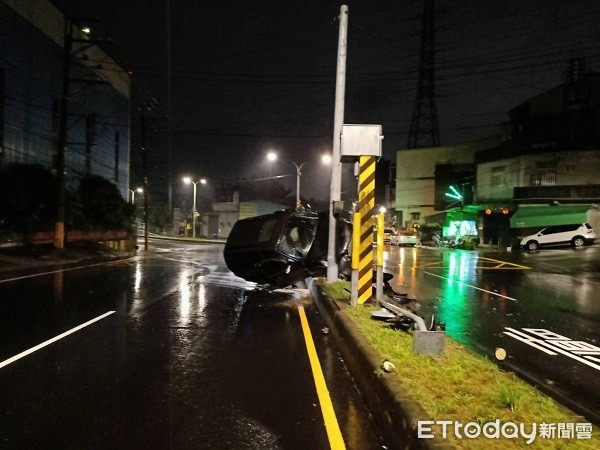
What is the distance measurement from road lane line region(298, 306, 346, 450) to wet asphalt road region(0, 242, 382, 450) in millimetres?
58

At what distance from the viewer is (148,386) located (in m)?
5.52

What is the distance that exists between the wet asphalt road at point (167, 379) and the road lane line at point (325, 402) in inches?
2.3

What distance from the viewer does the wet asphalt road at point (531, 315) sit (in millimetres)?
6363

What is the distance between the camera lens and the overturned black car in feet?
44.0

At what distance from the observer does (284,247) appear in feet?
43.7

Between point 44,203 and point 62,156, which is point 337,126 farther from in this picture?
point 44,203

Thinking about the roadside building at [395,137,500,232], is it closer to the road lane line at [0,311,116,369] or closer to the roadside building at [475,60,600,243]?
the roadside building at [475,60,600,243]

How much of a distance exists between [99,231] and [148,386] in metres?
29.5

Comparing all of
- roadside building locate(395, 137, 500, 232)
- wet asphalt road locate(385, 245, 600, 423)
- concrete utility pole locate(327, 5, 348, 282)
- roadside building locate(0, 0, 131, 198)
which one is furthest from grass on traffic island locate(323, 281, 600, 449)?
roadside building locate(395, 137, 500, 232)

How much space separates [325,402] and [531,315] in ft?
24.1

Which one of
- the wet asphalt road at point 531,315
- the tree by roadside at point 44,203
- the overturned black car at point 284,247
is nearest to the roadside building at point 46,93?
the tree by roadside at point 44,203

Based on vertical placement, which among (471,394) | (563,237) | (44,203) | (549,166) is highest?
(549,166)

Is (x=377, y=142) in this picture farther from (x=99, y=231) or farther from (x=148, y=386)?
(x=99, y=231)

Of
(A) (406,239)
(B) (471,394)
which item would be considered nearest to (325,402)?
(B) (471,394)
